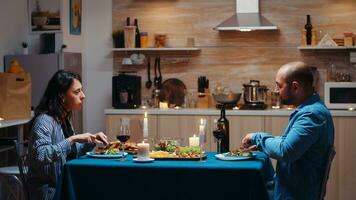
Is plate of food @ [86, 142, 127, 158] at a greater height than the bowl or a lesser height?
lesser

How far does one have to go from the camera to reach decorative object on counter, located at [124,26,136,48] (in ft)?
23.0

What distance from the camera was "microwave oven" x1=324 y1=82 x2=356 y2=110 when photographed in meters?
6.37

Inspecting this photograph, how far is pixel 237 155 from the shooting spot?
3926 millimetres

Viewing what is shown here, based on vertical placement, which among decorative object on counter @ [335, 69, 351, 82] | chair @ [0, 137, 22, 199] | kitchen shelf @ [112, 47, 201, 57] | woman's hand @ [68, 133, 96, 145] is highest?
kitchen shelf @ [112, 47, 201, 57]

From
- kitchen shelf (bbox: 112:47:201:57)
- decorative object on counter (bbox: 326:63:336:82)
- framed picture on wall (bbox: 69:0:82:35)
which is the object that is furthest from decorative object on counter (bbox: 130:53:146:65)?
decorative object on counter (bbox: 326:63:336:82)

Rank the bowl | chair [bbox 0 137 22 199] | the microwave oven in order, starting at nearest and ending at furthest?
chair [bbox 0 137 22 199]
the microwave oven
the bowl

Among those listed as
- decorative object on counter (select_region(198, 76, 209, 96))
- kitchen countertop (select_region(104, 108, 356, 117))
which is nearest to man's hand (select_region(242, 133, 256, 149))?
kitchen countertop (select_region(104, 108, 356, 117))

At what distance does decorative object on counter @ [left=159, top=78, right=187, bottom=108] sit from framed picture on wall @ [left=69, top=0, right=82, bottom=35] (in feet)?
3.69

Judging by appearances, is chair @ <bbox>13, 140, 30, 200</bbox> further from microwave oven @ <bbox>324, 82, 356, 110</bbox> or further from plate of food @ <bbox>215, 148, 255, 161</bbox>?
microwave oven @ <bbox>324, 82, 356, 110</bbox>

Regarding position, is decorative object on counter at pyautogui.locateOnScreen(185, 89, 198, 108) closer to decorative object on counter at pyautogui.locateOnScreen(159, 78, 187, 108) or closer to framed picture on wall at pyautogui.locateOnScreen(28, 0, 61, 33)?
decorative object on counter at pyautogui.locateOnScreen(159, 78, 187, 108)

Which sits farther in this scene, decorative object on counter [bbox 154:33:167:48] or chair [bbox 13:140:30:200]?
decorative object on counter [bbox 154:33:167:48]

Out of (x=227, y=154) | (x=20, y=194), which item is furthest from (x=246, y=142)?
(x=20, y=194)

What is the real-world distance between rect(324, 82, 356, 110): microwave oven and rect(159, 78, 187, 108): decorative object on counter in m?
1.58

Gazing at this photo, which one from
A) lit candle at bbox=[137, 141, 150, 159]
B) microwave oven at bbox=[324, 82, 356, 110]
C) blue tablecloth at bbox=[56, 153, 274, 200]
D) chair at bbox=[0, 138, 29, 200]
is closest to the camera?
blue tablecloth at bbox=[56, 153, 274, 200]
